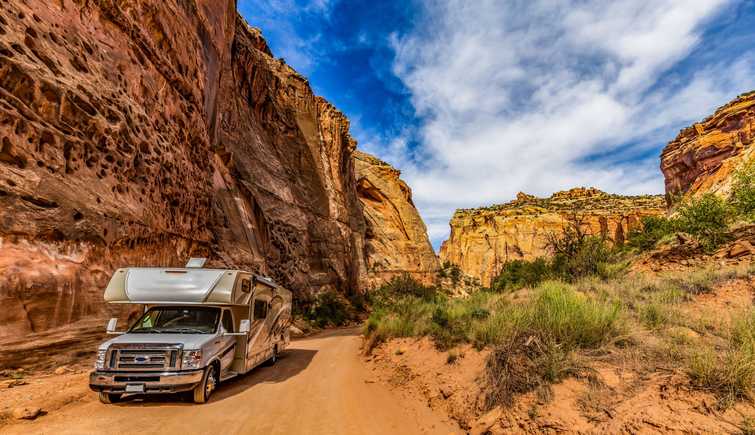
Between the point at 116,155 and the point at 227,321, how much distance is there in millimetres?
6440

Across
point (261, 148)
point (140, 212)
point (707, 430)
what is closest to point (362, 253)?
point (261, 148)

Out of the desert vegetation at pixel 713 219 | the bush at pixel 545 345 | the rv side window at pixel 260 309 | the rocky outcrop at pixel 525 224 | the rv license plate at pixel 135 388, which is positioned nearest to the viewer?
the bush at pixel 545 345

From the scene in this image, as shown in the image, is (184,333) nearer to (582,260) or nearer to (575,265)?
(575,265)

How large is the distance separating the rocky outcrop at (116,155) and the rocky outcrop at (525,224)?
54.9m

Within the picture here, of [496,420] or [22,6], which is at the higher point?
[22,6]

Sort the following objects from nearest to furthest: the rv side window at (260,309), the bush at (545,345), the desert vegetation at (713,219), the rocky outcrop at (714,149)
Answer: the bush at (545,345), the rv side window at (260,309), the desert vegetation at (713,219), the rocky outcrop at (714,149)

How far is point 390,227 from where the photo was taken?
5453cm

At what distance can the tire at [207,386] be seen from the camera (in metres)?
6.19

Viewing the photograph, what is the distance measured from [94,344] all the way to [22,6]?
26.8 feet

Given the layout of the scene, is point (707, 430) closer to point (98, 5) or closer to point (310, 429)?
point (310, 429)

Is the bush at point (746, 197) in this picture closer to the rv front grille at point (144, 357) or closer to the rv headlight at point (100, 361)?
the rv front grille at point (144, 357)

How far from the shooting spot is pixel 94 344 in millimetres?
8336

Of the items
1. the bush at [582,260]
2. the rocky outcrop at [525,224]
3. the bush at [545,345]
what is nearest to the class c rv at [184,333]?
the bush at [545,345]

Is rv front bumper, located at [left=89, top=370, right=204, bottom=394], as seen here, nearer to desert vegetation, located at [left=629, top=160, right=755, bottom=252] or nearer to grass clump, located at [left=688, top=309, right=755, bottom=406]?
grass clump, located at [left=688, top=309, right=755, bottom=406]
